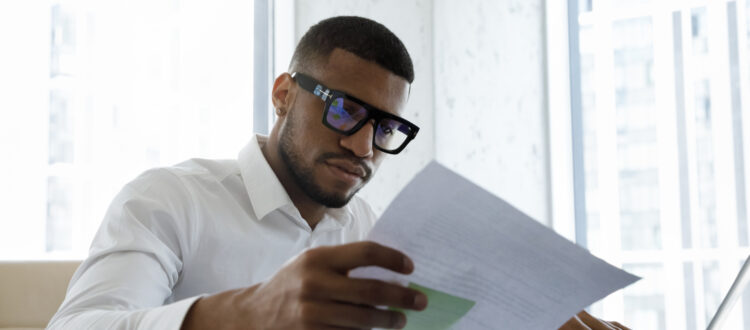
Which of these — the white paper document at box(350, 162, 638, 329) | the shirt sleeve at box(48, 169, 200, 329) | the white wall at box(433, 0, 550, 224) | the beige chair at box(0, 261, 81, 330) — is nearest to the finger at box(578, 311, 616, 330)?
the white paper document at box(350, 162, 638, 329)

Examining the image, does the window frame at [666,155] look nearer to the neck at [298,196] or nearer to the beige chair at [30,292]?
the neck at [298,196]

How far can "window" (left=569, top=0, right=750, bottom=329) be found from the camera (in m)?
2.40

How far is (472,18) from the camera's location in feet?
9.80

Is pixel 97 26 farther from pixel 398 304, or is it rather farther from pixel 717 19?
pixel 398 304

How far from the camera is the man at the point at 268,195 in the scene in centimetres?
101

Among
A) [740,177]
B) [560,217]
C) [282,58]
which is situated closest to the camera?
[740,177]

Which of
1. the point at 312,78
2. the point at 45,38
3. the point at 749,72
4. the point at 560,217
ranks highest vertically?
the point at 45,38

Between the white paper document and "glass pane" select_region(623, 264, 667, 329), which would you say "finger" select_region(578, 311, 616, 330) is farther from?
"glass pane" select_region(623, 264, 667, 329)

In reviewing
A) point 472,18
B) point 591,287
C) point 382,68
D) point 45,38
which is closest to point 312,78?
point 382,68

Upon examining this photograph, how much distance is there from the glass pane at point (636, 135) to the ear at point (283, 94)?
1.63m

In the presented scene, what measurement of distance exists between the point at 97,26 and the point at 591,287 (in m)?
2.32

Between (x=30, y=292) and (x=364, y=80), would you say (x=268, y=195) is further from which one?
(x=30, y=292)

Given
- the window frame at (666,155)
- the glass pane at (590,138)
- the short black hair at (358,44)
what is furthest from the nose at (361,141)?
the glass pane at (590,138)

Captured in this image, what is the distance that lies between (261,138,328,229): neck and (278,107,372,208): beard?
0.5 inches
